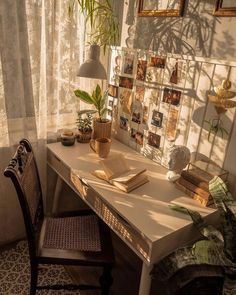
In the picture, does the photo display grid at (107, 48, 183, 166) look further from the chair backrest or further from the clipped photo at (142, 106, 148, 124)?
the chair backrest

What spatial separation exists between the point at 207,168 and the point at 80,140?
95cm

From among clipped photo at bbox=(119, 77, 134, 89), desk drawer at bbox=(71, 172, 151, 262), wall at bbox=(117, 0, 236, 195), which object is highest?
wall at bbox=(117, 0, 236, 195)

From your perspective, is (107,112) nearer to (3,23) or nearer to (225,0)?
(3,23)

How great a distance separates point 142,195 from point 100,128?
26.3 inches

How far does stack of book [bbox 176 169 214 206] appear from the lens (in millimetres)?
1325

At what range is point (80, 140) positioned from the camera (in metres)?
1.97

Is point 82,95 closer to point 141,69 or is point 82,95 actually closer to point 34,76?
point 34,76

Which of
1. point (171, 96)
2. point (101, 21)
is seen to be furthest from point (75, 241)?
point (101, 21)

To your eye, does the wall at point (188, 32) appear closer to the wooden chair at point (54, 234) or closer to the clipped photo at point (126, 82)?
the clipped photo at point (126, 82)

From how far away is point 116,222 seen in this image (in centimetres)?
129

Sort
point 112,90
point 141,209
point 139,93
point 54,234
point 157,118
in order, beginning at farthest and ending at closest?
point 112,90 < point 139,93 < point 157,118 < point 54,234 < point 141,209

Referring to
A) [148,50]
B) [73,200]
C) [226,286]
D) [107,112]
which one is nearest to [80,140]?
[107,112]

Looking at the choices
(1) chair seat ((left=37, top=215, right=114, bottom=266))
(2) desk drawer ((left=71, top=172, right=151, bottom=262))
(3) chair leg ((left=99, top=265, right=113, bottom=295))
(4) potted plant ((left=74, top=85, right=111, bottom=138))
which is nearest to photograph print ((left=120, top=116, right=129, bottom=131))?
(4) potted plant ((left=74, top=85, right=111, bottom=138))

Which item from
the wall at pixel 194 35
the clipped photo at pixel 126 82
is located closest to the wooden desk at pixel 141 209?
the wall at pixel 194 35
